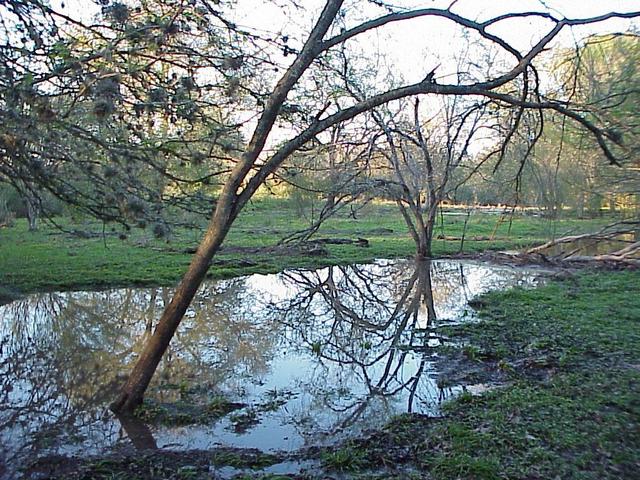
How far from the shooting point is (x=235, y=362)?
7.67 m

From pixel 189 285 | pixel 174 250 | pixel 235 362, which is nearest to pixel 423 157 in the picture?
pixel 174 250

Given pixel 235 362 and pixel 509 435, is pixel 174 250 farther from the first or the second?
pixel 509 435

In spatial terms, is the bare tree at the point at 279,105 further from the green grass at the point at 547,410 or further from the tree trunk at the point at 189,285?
the green grass at the point at 547,410

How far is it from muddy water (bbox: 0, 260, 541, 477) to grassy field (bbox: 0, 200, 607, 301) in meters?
1.53

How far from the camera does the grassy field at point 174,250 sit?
13.4 metres

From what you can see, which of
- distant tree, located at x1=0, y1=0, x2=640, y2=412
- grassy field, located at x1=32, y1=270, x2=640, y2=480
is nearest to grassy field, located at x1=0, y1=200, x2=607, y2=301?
distant tree, located at x1=0, y1=0, x2=640, y2=412

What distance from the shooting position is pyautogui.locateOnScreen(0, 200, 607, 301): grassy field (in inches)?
528

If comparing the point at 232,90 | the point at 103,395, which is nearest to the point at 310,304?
the point at 103,395

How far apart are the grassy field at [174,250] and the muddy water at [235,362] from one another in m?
1.53

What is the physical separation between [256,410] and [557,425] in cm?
288

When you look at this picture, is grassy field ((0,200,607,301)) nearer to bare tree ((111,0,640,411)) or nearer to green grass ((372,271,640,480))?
bare tree ((111,0,640,411))

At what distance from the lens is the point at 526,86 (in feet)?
18.6

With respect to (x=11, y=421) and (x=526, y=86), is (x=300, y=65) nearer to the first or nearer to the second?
(x=526, y=86)

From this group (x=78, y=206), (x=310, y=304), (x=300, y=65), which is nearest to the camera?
(x=300, y=65)
